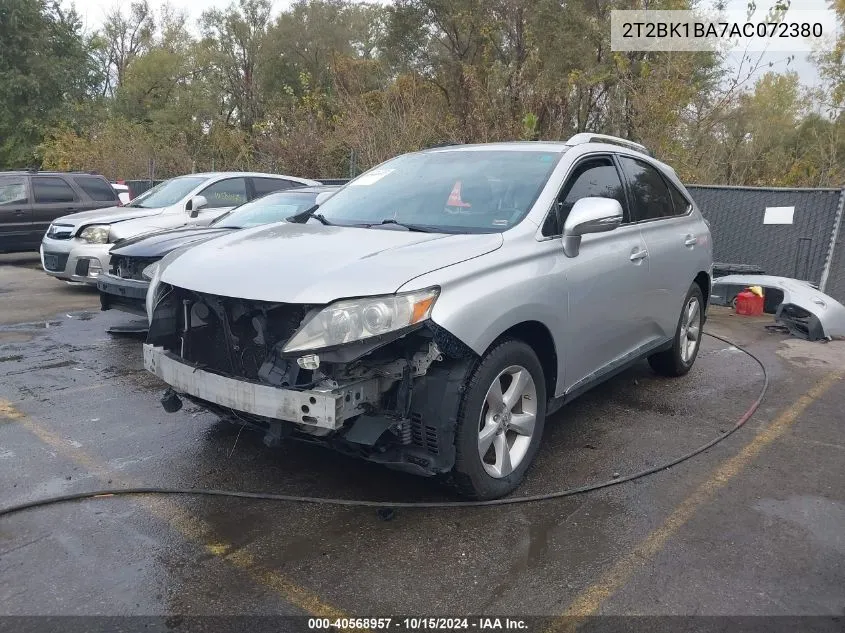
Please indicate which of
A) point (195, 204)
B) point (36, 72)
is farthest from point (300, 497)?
point (36, 72)

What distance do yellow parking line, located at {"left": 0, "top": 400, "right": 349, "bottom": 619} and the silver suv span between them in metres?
0.51

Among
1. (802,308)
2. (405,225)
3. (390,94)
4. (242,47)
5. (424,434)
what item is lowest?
(802,308)

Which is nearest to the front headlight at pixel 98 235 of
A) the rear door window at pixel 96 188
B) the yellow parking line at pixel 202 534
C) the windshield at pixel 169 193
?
the windshield at pixel 169 193

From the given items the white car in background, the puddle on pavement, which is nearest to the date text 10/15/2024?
the puddle on pavement

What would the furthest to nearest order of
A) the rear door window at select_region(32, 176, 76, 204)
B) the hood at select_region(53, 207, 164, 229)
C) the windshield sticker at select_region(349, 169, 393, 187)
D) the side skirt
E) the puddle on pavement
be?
the rear door window at select_region(32, 176, 76, 204) → the hood at select_region(53, 207, 164, 229) → the puddle on pavement → the windshield sticker at select_region(349, 169, 393, 187) → the side skirt

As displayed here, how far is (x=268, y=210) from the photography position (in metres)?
7.67

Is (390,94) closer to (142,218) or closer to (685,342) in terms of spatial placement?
(142,218)

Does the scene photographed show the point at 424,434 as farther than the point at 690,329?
No

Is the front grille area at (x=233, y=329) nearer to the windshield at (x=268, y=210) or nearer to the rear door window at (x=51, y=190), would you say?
the windshield at (x=268, y=210)

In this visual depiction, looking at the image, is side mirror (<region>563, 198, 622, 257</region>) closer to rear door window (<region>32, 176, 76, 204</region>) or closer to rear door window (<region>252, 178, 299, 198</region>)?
rear door window (<region>252, 178, 299, 198</region>)

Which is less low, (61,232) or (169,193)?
(169,193)

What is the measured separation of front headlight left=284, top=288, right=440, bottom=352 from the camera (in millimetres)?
2924

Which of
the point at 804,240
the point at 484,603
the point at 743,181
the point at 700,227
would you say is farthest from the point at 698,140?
the point at 484,603

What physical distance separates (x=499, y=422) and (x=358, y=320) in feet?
3.14
